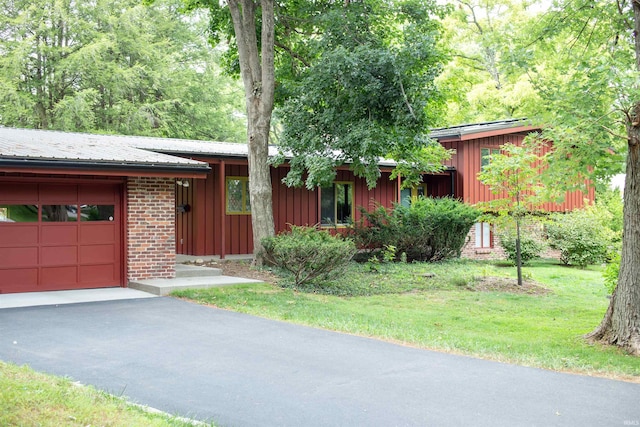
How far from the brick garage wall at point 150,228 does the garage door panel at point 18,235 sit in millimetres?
1818

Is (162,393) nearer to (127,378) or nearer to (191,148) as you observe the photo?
(127,378)

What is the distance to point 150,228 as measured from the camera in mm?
13484

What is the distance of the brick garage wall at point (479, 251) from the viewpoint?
2359cm

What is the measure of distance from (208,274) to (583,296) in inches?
343

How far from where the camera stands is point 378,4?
54.9 ft

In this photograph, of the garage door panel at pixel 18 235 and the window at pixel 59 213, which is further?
the window at pixel 59 213

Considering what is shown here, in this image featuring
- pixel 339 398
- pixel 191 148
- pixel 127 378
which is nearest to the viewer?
pixel 339 398

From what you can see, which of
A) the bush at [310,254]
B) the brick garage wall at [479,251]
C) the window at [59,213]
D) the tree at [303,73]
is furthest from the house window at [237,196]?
the brick garage wall at [479,251]

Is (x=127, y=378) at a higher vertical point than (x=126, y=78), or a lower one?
lower

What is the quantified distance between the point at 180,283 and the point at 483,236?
14.8 metres

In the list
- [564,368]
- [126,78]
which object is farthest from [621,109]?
[126,78]

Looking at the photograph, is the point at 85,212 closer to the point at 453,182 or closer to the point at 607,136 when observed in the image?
the point at 607,136

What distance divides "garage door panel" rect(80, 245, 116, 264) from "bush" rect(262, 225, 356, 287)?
10.9 ft

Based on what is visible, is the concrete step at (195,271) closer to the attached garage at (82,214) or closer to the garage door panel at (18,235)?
the attached garage at (82,214)
